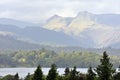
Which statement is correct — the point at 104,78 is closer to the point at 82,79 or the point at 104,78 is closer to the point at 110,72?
the point at 110,72

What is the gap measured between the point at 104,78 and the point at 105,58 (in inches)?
112

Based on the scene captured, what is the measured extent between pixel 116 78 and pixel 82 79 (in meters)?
13.5

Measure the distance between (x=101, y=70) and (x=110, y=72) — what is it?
4.26 feet

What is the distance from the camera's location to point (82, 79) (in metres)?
84.7

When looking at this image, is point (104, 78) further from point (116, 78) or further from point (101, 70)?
point (116, 78)

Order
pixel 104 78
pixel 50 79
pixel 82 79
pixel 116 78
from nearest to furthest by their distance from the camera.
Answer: pixel 104 78 < pixel 50 79 < pixel 116 78 < pixel 82 79

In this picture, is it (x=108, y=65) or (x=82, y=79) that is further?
(x=82, y=79)

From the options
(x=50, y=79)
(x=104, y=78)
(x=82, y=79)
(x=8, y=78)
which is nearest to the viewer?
(x=104, y=78)

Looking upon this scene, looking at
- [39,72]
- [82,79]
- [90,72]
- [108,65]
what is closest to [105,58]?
[108,65]

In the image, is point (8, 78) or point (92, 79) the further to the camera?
point (8, 78)

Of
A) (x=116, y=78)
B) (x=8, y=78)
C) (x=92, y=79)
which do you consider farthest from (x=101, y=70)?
(x=8, y=78)

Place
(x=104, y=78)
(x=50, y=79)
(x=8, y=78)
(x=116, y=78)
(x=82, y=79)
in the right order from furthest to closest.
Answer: (x=8, y=78)
(x=82, y=79)
(x=116, y=78)
(x=50, y=79)
(x=104, y=78)

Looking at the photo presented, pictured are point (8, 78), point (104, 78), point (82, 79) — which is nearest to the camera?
point (104, 78)

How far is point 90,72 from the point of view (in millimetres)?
60344
